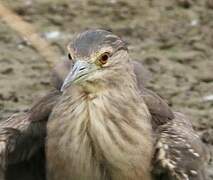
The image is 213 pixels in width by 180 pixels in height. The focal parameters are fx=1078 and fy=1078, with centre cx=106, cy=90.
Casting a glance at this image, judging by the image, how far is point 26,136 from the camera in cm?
754

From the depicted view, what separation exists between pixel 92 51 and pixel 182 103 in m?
3.51

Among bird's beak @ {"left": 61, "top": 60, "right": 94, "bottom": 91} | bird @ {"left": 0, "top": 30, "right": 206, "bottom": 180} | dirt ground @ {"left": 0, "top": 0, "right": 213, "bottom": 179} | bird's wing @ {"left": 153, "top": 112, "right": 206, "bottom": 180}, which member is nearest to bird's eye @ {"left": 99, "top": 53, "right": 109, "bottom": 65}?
bird @ {"left": 0, "top": 30, "right": 206, "bottom": 180}

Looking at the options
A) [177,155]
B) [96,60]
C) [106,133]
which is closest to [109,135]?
[106,133]

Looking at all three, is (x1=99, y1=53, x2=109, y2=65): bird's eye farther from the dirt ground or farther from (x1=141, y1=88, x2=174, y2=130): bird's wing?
the dirt ground

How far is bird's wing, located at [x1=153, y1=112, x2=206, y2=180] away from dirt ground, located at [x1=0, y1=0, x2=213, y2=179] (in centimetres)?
190

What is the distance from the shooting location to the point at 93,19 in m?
11.9

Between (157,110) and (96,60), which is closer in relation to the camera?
(96,60)

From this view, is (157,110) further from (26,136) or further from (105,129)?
(26,136)

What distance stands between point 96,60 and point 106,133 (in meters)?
0.58

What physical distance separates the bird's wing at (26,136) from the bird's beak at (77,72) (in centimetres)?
102

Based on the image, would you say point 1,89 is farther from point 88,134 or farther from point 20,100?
point 88,134

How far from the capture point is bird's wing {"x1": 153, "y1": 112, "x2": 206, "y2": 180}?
705 centimetres

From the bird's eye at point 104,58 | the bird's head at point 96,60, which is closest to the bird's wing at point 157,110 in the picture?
the bird's head at point 96,60

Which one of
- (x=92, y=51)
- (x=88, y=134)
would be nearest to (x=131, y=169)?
(x=88, y=134)
